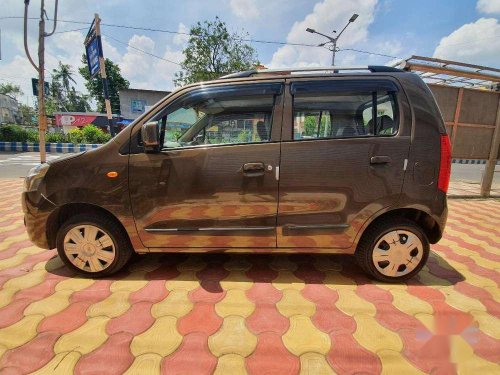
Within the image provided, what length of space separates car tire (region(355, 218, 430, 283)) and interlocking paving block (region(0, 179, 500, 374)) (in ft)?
0.43

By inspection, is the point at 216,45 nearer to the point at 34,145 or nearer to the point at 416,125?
the point at 34,145

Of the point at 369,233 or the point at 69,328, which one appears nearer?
the point at 69,328

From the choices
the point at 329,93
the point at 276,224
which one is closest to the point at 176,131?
the point at 276,224

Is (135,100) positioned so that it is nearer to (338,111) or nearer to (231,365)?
(338,111)

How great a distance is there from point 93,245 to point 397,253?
2802 mm

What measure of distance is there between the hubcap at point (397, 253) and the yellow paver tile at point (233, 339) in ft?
Answer: 4.47

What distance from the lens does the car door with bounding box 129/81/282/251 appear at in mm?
2346

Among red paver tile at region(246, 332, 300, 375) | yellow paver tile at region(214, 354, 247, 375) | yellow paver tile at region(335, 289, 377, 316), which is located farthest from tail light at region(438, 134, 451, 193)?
yellow paver tile at region(214, 354, 247, 375)

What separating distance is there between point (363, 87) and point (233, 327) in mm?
2218

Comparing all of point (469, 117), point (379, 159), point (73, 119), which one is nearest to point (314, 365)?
point (379, 159)

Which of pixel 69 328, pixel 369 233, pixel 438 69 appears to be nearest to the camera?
pixel 69 328

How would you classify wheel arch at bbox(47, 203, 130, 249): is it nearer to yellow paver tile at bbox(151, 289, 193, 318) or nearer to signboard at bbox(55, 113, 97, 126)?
yellow paver tile at bbox(151, 289, 193, 318)

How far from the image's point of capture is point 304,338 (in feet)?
6.19

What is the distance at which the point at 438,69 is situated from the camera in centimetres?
513
